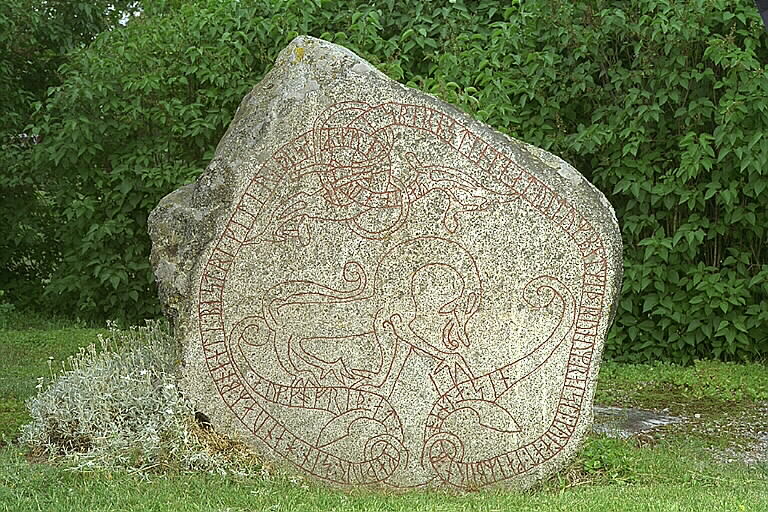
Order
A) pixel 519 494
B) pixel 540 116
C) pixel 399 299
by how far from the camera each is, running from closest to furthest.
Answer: pixel 519 494
pixel 399 299
pixel 540 116

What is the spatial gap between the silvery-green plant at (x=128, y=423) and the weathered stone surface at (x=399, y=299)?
0.13 meters

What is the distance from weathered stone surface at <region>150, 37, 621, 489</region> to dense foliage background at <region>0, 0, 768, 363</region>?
192 centimetres

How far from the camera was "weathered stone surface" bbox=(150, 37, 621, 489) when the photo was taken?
4824 mm

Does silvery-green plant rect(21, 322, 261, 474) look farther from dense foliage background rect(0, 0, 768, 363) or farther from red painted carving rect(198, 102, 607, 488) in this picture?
dense foliage background rect(0, 0, 768, 363)

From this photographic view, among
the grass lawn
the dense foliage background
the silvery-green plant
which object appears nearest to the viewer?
the grass lawn

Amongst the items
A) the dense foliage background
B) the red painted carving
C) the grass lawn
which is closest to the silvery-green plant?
the grass lawn

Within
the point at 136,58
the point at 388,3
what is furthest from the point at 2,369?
the point at 388,3

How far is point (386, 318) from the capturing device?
15.9 ft

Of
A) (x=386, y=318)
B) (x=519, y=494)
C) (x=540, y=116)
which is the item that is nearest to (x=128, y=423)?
(x=386, y=318)

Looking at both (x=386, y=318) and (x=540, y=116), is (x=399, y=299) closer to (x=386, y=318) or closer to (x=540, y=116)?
(x=386, y=318)

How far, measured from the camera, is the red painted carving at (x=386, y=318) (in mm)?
4828

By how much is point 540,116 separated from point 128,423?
14.1ft

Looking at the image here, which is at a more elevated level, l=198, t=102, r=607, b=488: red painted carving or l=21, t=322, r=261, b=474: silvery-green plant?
l=198, t=102, r=607, b=488: red painted carving

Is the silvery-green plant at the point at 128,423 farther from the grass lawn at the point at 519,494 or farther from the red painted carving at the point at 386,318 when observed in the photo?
the red painted carving at the point at 386,318
